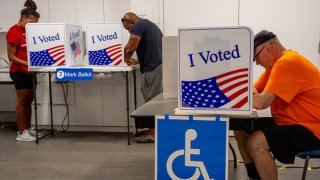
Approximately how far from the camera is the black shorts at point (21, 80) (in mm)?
3933

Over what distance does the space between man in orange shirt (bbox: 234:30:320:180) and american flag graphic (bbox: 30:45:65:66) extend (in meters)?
2.24

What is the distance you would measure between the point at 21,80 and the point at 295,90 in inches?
117

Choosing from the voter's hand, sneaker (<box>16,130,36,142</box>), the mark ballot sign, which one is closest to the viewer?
the mark ballot sign

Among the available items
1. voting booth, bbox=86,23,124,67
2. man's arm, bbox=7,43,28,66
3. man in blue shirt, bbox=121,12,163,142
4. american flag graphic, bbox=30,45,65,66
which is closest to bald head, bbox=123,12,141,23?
man in blue shirt, bbox=121,12,163,142

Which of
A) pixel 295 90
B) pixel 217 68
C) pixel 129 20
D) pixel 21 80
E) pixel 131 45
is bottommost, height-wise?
pixel 21 80

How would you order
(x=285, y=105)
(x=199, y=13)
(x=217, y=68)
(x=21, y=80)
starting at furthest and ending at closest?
1. (x=21, y=80)
2. (x=199, y=13)
3. (x=285, y=105)
4. (x=217, y=68)

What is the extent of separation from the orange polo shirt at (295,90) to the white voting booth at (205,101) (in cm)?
39

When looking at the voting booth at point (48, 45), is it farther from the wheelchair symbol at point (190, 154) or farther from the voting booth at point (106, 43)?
the wheelchair symbol at point (190, 154)

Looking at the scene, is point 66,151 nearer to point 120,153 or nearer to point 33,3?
point 120,153

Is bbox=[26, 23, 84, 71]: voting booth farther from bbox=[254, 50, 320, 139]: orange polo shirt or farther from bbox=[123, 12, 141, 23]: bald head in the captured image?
bbox=[254, 50, 320, 139]: orange polo shirt


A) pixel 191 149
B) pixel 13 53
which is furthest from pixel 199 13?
pixel 191 149

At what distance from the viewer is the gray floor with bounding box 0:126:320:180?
2904 millimetres

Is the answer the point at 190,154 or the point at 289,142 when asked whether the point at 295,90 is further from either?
the point at 190,154

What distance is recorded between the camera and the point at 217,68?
64.9 inches
